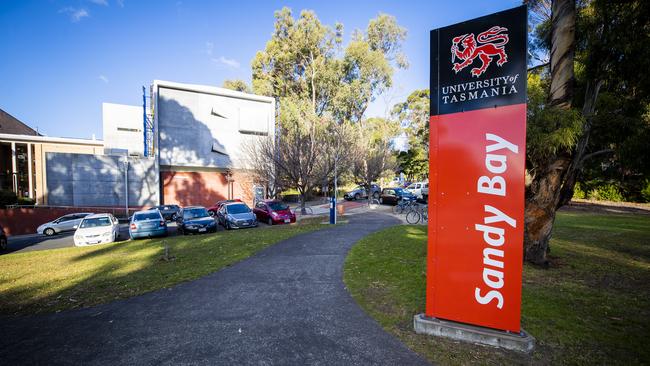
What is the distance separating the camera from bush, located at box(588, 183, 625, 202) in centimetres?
2511

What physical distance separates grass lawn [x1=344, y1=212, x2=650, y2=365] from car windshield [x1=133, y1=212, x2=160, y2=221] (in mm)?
11352

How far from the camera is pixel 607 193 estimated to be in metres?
25.8

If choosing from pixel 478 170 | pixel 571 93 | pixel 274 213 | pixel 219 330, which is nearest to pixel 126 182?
pixel 274 213

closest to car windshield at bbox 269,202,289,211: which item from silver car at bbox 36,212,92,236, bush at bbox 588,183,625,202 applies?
silver car at bbox 36,212,92,236

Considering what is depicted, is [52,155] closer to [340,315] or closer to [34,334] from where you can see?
[34,334]

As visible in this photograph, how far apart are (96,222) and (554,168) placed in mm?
18270

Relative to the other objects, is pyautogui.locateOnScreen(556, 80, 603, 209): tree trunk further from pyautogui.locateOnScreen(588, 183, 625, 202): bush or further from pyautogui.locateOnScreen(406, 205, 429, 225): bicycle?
pyautogui.locateOnScreen(588, 183, 625, 202): bush

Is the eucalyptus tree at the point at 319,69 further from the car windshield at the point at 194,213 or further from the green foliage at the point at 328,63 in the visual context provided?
the car windshield at the point at 194,213

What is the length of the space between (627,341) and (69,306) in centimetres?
890

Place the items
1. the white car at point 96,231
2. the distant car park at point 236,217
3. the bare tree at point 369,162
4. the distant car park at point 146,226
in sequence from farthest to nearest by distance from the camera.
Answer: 1. the bare tree at point 369,162
2. the distant car park at point 236,217
3. the distant car park at point 146,226
4. the white car at point 96,231

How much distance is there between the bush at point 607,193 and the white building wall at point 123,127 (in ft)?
155

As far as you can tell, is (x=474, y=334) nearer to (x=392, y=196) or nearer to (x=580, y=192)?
(x=392, y=196)

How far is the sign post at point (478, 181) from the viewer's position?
373cm

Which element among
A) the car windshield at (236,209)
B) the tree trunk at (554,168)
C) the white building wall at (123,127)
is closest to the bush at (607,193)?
the tree trunk at (554,168)
